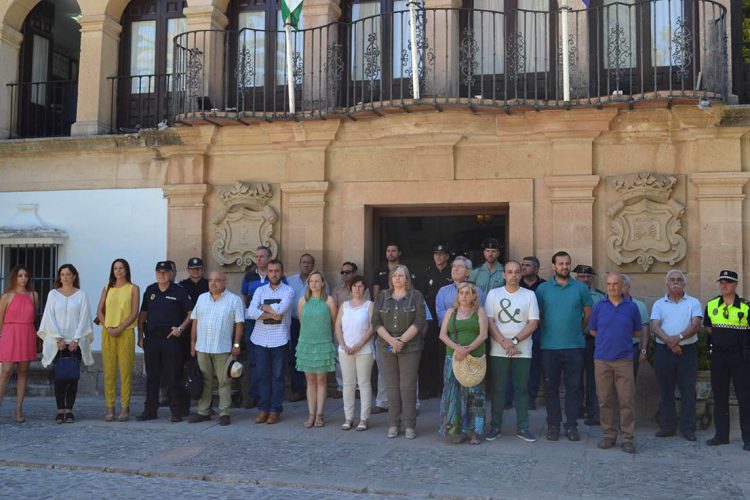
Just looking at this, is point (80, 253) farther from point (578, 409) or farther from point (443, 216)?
point (578, 409)

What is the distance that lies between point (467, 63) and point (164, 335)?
486 cm

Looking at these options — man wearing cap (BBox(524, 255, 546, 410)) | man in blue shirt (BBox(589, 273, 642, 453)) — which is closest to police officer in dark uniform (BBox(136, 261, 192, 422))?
man wearing cap (BBox(524, 255, 546, 410))

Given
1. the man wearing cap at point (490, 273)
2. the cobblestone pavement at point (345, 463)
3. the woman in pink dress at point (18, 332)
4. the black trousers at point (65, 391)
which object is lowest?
the cobblestone pavement at point (345, 463)

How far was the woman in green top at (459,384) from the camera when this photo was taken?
8.07 meters

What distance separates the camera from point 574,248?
10344 millimetres

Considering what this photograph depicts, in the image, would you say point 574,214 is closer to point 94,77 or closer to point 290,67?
point 290,67

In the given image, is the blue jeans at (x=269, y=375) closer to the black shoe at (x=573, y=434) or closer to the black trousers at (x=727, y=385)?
the black shoe at (x=573, y=434)

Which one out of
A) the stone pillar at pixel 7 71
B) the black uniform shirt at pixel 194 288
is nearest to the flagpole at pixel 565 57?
the black uniform shirt at pixel 194 288

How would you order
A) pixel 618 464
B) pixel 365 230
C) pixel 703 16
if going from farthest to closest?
pixel 365 230
pixel 703 16
pixel 618 464

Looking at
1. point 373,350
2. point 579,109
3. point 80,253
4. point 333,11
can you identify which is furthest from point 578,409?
point 80,253

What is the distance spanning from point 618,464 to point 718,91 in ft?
16.1

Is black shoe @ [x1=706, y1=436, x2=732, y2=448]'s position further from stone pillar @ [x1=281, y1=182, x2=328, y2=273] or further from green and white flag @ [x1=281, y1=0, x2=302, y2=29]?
green and white flag @ [x1=281, y1=0, x2=302, y2=29]

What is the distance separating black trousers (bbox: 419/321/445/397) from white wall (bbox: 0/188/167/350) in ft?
13.0

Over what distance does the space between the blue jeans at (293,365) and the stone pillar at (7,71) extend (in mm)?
5862
